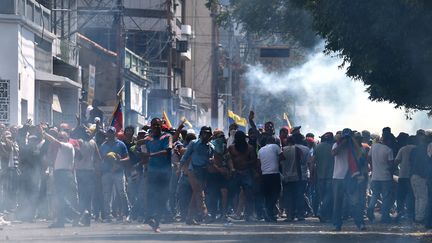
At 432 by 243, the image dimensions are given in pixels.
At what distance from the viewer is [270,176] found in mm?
25219

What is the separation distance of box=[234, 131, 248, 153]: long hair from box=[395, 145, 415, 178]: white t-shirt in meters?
2.75

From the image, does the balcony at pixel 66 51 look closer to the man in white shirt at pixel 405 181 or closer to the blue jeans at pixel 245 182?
the blue jeans at pixel 245 182

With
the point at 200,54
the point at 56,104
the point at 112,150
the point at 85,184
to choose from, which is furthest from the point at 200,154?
the point at 200,54

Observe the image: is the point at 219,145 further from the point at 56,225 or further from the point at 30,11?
the point at 30,11

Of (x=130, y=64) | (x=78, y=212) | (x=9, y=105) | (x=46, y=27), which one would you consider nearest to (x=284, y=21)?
(x=46, y=27)

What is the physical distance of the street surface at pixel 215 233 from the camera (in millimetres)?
19406

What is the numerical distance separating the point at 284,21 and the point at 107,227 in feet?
72.2

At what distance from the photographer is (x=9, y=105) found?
124 ft

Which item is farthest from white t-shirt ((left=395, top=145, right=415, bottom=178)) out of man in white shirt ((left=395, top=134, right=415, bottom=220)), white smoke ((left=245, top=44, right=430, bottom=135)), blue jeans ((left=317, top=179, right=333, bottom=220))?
white smoke ((left=245, top=44, right=430, bottom=135))

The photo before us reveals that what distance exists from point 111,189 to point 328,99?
178 ft

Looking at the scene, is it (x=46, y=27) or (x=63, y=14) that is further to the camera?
(x=63, y=14)

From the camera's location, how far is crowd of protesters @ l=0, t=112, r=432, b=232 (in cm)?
2344

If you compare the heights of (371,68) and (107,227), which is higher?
(371,68)

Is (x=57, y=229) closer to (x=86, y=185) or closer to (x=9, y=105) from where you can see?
(x=86, y=185)
